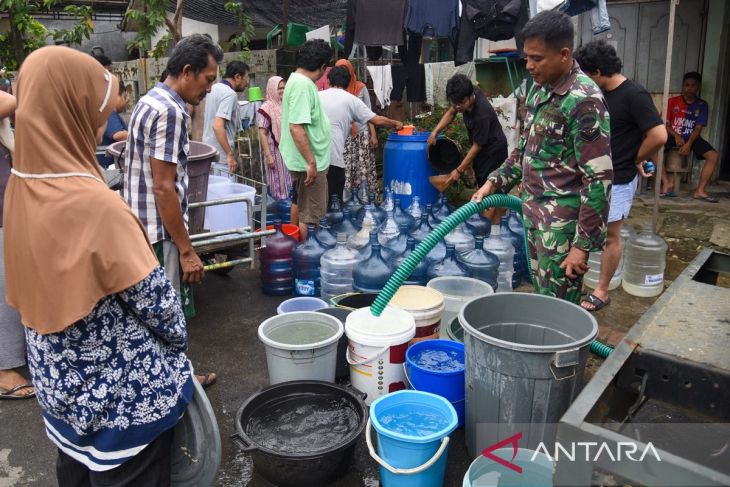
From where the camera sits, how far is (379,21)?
835 centimetres

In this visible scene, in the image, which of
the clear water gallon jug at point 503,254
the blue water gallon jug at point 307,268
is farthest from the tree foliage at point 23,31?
the clear water gallon jug at point 503,254

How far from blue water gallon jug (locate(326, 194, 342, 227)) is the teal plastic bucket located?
3715 millimetres

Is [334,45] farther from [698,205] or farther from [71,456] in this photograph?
[71,456]

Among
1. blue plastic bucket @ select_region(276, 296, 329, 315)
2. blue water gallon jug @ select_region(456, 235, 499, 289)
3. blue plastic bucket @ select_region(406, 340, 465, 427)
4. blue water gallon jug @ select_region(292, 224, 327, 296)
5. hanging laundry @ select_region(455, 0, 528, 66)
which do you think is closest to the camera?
blue plastic bucket @ select_region(406, 340, 465, 427)

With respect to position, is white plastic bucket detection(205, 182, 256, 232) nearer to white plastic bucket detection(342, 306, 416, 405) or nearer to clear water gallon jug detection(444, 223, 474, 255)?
white plastic bucket detection(342, 306, 416, 405)

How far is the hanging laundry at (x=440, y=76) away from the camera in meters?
9.90

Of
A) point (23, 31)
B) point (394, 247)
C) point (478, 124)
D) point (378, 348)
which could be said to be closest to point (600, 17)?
point (478, 124)

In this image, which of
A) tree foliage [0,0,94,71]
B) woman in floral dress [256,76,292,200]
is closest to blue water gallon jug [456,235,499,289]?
woman in floral dress [256,76,292,200]

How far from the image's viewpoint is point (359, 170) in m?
7.92

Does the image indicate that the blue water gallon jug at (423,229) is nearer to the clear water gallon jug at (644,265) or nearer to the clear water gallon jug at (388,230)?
the clear water gallon jug at (388,230)

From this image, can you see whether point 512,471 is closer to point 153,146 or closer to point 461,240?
point 153,146

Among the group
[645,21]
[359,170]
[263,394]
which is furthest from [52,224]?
[645,21]

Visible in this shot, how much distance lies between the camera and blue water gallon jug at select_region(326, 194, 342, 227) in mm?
6000

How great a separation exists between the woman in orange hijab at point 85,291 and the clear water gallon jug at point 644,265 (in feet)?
15.2
